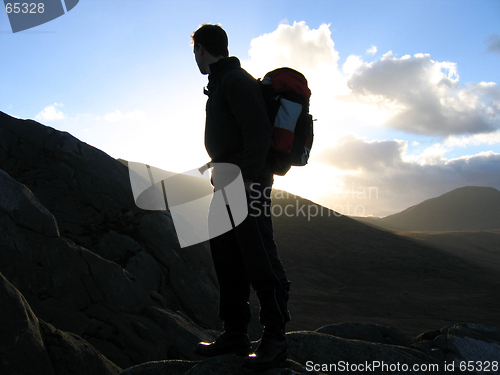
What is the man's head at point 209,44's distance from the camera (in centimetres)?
277

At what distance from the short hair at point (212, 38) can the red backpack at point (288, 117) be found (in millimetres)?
457

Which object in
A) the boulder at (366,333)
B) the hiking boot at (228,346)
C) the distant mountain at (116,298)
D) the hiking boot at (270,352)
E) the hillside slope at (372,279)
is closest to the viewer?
the hiking boot at (270,352)

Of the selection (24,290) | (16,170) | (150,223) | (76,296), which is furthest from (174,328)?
(16,170)

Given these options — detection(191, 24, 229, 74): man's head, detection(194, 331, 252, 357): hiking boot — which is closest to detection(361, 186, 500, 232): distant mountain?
detection(194, 331, 252, 357): hiking boot

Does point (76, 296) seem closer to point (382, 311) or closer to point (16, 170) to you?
point (16, 170)

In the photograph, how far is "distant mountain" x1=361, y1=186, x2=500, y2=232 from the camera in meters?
83.5

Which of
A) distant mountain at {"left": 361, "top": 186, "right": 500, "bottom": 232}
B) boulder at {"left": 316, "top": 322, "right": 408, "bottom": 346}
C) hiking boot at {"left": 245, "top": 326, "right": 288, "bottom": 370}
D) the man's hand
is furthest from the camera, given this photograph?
distant mountain at {"left": 361, "top": 186, "right": 500, "bottom": 232}

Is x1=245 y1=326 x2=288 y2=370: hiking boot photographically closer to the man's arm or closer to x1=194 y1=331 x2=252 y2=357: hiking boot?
x1=194 y1=331 x2=252 y2=357: hiking boot

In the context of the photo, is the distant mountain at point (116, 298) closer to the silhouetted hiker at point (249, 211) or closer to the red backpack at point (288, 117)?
the silhouetted hiker at point (249, 211)

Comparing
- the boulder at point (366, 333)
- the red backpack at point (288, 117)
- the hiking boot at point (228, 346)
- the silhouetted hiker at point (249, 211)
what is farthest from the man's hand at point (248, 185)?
the boulder at point (366, 333)

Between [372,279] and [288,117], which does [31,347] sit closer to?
[288,117]

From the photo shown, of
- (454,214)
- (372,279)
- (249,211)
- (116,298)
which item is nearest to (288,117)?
(249,211)

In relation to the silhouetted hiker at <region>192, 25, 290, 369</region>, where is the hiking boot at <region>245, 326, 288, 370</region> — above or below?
below

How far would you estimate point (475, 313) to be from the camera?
1709 cm
